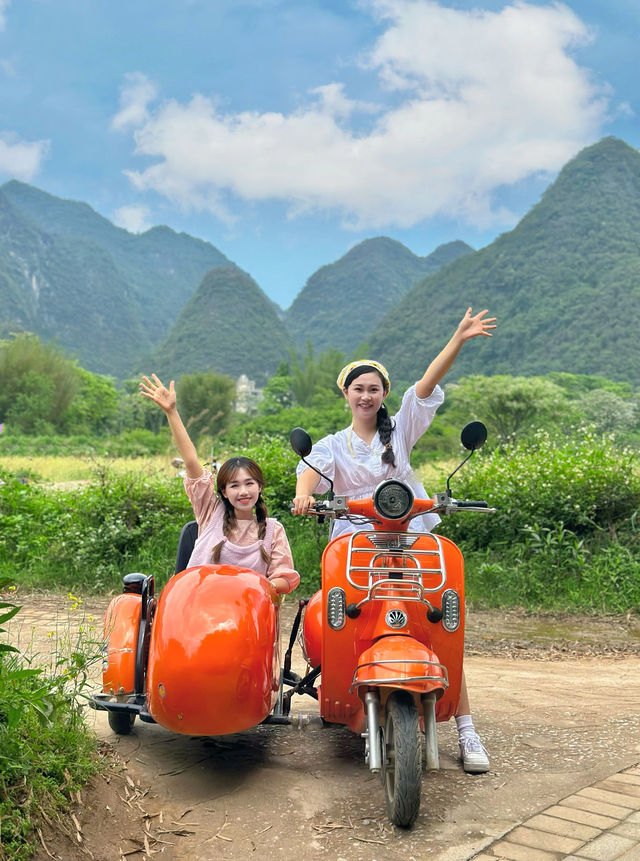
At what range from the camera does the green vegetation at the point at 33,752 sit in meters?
2.80

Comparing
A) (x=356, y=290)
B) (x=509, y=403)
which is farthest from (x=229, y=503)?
(x=356, y=290)

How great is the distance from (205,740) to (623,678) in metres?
2.81

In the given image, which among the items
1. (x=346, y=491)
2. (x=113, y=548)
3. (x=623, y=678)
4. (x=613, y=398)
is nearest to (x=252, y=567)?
(x=346, y=491)

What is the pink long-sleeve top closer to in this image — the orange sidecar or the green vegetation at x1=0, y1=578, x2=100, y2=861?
the orange sidecar

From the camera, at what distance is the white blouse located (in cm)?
400

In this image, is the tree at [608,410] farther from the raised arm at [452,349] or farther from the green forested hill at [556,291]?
the raised arm at [452,349]

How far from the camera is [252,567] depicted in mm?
4137

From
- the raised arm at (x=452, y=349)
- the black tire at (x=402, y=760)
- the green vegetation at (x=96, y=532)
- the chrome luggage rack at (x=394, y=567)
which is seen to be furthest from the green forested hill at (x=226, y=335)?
the black tire at (x=402, y=760)

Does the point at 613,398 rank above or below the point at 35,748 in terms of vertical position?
above

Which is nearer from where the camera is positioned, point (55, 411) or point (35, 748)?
point (35, 748)

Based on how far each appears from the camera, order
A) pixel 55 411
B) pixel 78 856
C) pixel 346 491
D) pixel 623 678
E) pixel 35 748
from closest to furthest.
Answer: pixel 78 856 → pixel 35 748 → pixel 346 491 → pixel 623 678 → pixel 55 411

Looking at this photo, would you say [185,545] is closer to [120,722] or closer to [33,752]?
[120,722]

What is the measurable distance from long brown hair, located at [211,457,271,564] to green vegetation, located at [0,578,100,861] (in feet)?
3.06

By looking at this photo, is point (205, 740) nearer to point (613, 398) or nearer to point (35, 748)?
point (35, 748)
